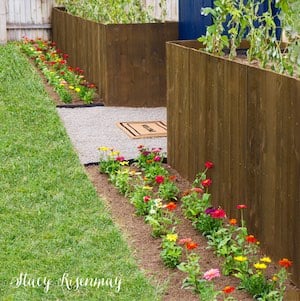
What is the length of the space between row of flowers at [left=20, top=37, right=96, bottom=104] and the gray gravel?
1.34 feet

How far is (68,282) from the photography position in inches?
202

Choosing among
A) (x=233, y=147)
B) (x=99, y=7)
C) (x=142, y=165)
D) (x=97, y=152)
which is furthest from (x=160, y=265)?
(x=99, y=7)

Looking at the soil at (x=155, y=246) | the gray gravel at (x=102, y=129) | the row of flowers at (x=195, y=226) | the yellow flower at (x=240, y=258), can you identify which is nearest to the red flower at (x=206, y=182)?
the row of flowers at (x=195, y=226)

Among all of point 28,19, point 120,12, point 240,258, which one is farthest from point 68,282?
point 28,19

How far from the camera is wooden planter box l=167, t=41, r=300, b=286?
5008 millimetres

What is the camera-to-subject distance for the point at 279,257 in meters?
5.20

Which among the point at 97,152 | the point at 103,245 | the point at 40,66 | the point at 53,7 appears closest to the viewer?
the point at 103,245

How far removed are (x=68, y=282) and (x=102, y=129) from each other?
13.1ft

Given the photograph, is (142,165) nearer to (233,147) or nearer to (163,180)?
(163,180)

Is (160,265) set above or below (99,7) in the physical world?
below

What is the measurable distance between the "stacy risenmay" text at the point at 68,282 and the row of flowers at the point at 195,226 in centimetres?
38

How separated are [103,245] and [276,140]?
4.30 feet

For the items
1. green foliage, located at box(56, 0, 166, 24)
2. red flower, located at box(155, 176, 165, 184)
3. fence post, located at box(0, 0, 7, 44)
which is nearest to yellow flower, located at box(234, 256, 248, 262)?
red flower, located at box(155, 176, 165, 184)

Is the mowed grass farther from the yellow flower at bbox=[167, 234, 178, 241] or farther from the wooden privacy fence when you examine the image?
the wooden privacy fence
